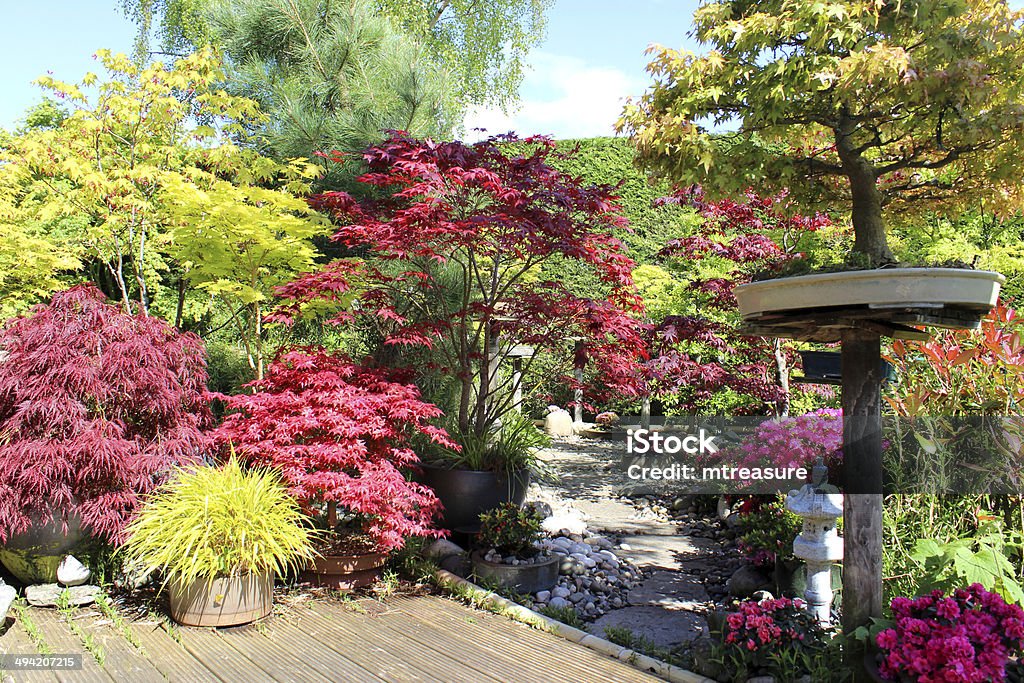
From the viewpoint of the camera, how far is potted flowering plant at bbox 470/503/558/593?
393 centimetres

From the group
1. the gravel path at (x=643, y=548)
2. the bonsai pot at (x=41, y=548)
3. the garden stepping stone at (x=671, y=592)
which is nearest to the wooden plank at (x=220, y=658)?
the bonsai pot at (x=41, y=548)

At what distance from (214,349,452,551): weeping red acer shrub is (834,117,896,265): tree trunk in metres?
2.41

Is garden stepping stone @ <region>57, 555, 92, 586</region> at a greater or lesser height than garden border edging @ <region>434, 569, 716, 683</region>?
greater

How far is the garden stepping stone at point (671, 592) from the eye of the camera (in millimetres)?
3889

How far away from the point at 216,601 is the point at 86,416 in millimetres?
1251

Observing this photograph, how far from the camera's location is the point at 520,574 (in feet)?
12.9

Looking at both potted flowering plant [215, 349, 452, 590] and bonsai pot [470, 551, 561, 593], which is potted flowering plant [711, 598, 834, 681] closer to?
bonsai pot [470, 551, 561, 593]

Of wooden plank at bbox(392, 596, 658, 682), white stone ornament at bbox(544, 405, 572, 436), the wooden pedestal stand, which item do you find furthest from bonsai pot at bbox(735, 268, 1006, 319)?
white stone ornament at bbox(544, 405, 572, 436)

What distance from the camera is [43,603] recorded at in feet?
11.6

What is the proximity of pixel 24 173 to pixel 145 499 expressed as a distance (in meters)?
3.43

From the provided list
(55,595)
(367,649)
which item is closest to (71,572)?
(55,595)

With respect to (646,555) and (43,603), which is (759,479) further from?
(43,603)

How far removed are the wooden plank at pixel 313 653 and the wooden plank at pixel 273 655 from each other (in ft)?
0.04

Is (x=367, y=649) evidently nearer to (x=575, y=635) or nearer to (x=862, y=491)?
(x=575, y=635)
